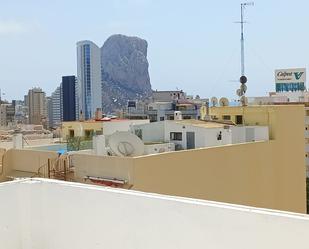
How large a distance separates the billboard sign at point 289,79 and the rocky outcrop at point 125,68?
42.0m

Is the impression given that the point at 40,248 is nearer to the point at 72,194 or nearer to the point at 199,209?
the point at 72,194

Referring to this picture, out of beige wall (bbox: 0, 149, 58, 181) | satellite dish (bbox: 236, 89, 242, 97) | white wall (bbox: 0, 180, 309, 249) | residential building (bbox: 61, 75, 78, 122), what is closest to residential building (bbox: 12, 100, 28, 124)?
residential building (bbox: 61, 75, 78, 122)

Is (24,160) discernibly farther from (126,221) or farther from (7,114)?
(7,114)

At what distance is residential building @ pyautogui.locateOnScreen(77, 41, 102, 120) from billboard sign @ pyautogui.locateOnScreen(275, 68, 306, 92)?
32292mm

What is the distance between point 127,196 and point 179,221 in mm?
315

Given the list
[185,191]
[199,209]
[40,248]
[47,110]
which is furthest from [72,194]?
[47,110]

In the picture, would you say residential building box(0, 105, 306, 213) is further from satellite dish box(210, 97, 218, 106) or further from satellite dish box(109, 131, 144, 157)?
satellite dish box(210, 97, 218, 106)

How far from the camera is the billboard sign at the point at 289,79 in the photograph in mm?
44375

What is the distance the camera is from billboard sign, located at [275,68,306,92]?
44.4 meters

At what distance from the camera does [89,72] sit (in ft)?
239

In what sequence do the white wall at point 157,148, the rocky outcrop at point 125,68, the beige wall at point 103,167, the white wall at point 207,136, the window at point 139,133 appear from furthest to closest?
the rocky outcrop at point 125,68 → the window at point 139,133 → the white wall at point 207,136 → the white wall at point 157,148 → the beige wall at point 103,167

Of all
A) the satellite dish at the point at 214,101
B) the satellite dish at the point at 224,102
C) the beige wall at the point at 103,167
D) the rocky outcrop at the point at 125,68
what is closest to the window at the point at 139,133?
the beige wall at the point at 103,167

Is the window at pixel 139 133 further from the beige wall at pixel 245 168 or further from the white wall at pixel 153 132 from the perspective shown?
the beige wall at pixel 245 168

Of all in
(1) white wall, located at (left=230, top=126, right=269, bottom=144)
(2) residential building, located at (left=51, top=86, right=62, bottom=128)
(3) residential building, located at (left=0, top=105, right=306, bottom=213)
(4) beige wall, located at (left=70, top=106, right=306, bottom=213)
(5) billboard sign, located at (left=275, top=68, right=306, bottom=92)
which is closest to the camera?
(3) residential building, located at (left=0, top=105, right=306, bottom=213)
